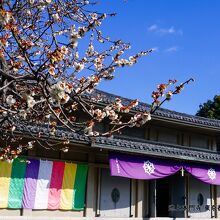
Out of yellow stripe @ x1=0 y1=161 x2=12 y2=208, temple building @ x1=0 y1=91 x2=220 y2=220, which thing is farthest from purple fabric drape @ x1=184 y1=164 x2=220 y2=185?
yellow stripe @ x1=0 y1=161 x2=12 y2=208

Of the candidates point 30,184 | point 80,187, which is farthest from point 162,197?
point 30,184

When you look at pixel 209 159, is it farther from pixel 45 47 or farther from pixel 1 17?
pixel 1 17

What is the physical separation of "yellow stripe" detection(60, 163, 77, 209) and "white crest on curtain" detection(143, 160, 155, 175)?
9.63ft

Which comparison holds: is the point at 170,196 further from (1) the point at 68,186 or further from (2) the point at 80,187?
(1) the point at 68,186

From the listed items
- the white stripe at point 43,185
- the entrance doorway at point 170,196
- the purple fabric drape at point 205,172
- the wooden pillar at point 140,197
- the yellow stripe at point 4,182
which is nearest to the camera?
the yellow stripe at point 4,182

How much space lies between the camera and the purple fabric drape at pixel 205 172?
17108 mm

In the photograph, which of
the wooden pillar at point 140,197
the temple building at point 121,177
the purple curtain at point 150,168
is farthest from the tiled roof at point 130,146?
the wooden pillar at point 140,197

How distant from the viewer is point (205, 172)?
58.1ft

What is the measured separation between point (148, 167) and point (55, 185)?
394 centimetres

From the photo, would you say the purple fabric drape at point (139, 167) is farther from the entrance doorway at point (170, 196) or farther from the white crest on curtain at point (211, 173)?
the white crest on curtain at point (211, 173)

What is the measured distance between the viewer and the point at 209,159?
17469mm

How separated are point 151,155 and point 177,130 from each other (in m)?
4.31

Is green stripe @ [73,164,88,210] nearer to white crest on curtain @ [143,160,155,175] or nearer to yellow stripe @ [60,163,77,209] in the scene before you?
yellow stripe @ [60,163,77,209]

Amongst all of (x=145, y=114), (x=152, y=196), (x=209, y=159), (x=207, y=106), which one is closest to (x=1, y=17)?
(x=145, y=114)
